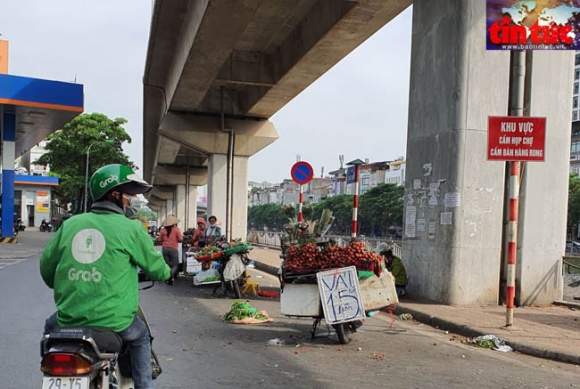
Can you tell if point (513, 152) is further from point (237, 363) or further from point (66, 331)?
point (66, 331)

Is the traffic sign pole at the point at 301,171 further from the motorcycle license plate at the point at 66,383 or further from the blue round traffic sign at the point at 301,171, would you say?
the motorcycle license plate at the point at 66,383

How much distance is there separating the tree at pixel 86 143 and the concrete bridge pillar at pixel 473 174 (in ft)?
123

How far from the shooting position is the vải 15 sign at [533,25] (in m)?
8.20

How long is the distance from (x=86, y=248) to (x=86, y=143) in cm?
4560

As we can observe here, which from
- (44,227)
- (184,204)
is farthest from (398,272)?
(44,227)

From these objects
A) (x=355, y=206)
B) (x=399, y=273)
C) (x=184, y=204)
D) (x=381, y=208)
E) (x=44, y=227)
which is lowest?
(x=44, y=227)

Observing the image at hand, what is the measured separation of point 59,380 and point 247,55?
17378 millimetres

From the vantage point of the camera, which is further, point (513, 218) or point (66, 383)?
A: point (513, 218)

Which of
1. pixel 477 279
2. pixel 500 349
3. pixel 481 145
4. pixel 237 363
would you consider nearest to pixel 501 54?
pixel 481 145

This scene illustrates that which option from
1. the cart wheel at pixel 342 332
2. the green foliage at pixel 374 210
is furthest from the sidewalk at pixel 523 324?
the green foliage at pixel 374 210

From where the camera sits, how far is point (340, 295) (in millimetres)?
7086

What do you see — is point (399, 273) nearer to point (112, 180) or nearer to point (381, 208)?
point (112, 180)

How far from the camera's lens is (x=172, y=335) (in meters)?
7.60

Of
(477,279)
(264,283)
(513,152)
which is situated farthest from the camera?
(264,283)
